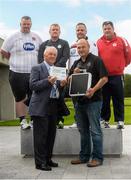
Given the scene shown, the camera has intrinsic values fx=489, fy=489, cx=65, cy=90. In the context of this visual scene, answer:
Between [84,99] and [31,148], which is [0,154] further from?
[84,99]

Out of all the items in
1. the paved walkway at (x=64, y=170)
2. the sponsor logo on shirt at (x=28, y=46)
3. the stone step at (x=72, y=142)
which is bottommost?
the paved walkway at (x=64, y=170)

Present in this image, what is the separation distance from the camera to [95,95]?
716cm

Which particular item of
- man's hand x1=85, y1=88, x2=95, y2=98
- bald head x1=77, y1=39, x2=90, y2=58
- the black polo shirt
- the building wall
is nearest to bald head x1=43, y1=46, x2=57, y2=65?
bald head x1=77, y1=39, x2=90, y2=58

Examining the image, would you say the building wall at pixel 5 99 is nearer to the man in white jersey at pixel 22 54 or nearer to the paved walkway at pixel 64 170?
the paved walkway at pixel 64 170

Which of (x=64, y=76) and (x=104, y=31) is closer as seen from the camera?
(x=64, y=76)

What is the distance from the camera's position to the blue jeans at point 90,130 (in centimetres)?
717

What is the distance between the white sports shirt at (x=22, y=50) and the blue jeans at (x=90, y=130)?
1251mm

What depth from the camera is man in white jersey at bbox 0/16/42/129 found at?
8039 mm

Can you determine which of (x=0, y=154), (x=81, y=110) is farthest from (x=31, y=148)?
(x=81, y=110)

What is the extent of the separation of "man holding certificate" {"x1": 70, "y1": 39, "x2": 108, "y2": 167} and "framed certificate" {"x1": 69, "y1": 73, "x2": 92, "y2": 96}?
0.25 feet

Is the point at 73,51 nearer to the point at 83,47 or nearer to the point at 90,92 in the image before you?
the point at 83,47

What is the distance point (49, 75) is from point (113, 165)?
168cm

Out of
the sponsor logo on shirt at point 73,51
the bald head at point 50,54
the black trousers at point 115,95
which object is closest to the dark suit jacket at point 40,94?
the bald head at point 50,54

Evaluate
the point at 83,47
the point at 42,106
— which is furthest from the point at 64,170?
the point at 83,47
